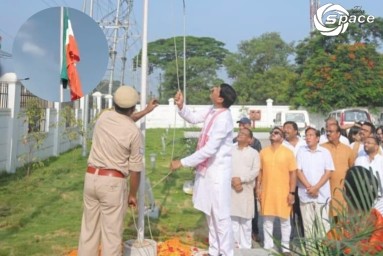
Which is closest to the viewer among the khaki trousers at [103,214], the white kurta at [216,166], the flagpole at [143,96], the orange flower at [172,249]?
the khaki trousers at [103,214]

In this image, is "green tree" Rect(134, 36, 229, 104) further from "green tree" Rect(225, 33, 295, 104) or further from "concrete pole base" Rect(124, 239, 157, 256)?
"concrete pole base" Rect(124, 239, 157, 256)

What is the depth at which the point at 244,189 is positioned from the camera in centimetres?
516

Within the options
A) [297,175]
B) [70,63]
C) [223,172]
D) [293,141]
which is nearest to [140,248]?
[223,172]

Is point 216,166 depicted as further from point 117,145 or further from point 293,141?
point 293,141

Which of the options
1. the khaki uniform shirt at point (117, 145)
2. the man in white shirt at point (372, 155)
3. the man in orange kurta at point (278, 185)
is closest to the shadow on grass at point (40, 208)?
the khaki uniform shirt at point (117, 145)

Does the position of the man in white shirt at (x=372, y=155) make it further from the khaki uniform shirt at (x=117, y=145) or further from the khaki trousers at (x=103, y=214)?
the khaki trousers at (x=103, y=214)

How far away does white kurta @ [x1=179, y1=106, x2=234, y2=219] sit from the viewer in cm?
420

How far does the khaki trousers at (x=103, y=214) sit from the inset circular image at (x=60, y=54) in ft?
5.43

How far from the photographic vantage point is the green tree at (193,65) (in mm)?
46438

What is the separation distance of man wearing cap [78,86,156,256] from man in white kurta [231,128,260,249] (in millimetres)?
1557

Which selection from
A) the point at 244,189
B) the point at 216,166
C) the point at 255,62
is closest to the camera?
the point at 216,166

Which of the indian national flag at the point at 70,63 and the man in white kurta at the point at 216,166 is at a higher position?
the indian national flag at the point at 70,63

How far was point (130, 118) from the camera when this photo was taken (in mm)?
3895

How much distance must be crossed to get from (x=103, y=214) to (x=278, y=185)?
206 centimetres
